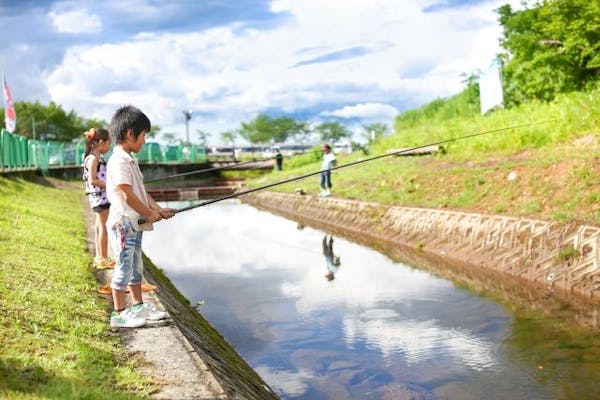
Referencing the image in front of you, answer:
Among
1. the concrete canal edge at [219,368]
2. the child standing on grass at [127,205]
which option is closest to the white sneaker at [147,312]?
the child standing on grass at [127,205]

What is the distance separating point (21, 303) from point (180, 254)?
855 centimetres

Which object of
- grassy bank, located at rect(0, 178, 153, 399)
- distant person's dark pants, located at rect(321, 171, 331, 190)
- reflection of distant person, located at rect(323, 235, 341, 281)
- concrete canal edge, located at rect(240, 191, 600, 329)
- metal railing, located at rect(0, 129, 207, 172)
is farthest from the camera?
metal railing, located at rect(0, 129, 207, 172)

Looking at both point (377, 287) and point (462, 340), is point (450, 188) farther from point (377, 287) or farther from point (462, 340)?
point (462, 340)

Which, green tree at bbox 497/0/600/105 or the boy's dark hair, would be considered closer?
the boy's dark hair

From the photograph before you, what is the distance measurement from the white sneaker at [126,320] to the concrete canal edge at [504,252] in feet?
14.2

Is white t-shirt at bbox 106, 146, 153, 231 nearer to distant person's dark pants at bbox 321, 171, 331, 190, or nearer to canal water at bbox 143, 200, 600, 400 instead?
canal water at bbox 143, 200, 600, 400

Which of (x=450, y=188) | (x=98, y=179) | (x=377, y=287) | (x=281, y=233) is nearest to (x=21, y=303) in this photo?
(x=98, y=179)

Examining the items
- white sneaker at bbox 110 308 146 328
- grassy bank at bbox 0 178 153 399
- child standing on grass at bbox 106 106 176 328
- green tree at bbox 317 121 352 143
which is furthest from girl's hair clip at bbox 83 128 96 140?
green tree at bbox 317 121 352 143

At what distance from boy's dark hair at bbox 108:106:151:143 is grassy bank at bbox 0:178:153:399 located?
52.0 inches

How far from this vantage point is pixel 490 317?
7402mm

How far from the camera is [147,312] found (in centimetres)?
498

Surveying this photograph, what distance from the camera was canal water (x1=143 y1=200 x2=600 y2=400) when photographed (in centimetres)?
535

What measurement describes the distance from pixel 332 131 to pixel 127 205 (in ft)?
262

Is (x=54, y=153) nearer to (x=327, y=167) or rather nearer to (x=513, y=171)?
(x=327, y=167)
